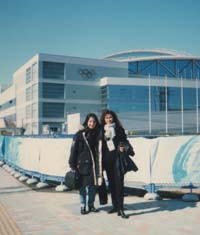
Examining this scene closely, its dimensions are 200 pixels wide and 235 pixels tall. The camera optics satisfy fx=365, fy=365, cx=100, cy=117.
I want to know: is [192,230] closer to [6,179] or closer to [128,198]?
[128,198]

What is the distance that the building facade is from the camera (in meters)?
62.9

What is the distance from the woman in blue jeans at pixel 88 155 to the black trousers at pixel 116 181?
8.8 inches

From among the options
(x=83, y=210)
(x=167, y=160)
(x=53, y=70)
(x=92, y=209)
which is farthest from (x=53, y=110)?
(x=83, y=210)

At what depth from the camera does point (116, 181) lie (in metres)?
6.27

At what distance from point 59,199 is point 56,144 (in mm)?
2076

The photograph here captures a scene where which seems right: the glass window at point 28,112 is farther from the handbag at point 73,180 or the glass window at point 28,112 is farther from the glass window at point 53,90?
the handbag at point 73,180

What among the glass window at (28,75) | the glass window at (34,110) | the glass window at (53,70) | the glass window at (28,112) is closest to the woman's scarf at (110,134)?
the glass window at (34,110)

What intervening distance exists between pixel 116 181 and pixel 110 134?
820 millimetres

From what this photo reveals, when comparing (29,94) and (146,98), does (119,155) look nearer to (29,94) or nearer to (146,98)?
(146,98)

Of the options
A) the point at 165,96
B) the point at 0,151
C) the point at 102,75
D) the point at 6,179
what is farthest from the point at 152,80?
the point at 6,179

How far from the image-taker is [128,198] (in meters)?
8.03

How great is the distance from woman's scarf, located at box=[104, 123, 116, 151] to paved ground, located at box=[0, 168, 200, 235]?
119cm

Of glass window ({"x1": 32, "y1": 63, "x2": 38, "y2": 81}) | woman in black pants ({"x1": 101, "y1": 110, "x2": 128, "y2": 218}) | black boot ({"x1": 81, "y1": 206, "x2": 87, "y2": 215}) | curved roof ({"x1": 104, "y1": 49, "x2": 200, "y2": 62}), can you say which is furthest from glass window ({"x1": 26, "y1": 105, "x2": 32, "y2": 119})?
woman in black pants ({"x1": 101, "y1": 110, "x2": 128, "y2": 218})

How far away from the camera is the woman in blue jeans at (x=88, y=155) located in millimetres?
6242
